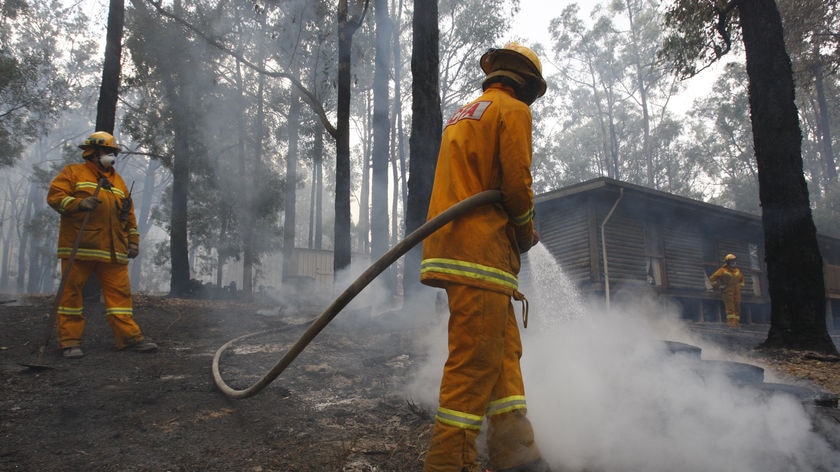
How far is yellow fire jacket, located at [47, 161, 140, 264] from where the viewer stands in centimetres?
443

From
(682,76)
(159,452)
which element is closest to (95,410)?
(159,452)

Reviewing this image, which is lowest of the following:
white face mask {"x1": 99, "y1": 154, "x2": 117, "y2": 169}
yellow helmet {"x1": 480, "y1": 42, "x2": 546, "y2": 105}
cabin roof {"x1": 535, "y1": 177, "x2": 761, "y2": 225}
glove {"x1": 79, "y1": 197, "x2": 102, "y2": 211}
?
glove {"x1": 79, "y1": 197, "x2": 102, "y2": 211}

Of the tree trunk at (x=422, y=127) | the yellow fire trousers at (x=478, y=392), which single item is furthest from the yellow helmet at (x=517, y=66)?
the tree trunk at (x=422, y=127)

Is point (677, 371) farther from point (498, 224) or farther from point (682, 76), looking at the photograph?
point (682, 76)

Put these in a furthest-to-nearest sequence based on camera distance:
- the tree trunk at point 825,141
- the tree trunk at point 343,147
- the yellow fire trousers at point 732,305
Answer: the tree trunk at point 825,141
the yellow fire trousers at point 732,305
the tree trunk at point 343,147

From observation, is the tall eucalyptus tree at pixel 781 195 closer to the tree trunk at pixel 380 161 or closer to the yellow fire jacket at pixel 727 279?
the yellow fire jacket at pixel 727 279

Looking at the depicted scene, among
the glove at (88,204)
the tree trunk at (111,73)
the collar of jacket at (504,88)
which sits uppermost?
the tree trunk at (111,73)

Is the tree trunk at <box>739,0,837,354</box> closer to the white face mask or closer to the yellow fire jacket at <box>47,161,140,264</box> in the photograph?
the yellow fire jacket at <box>47,161,140,264</box>

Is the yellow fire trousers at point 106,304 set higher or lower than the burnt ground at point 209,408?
higher

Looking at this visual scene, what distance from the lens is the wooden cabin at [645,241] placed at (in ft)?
43.3

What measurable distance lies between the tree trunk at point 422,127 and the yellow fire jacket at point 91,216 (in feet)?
10.5

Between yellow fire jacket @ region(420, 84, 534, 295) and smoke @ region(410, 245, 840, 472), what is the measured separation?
1077 mm

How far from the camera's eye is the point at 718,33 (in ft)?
29.1

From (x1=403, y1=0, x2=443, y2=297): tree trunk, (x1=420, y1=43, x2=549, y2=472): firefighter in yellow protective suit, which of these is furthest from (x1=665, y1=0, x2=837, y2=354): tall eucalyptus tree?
(x1=420, y1=43, x2=549, y2=472): firefighter in yellow protective suit
